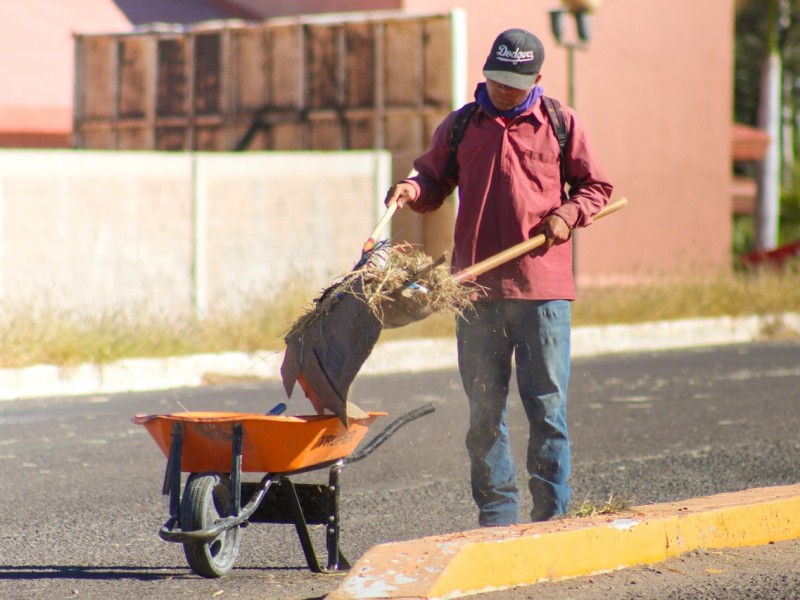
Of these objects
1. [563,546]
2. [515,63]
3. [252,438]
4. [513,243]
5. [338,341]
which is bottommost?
[563,546]

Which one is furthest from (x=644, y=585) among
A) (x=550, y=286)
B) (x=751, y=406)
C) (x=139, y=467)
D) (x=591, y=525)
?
(x=751, y=406)

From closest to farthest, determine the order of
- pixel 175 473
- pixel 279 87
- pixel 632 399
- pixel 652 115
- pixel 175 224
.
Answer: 1. pixel 175 473
2. pixel 632 399
3. pixel 175 224
4. pixel 279 87
5. pixel 652 115

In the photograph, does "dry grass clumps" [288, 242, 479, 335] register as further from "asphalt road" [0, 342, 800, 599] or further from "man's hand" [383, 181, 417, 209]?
"asphalt road" [0, 342, 800, 599]

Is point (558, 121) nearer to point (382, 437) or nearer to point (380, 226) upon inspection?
point (380, 226)

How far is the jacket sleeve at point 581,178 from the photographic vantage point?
5.12 m

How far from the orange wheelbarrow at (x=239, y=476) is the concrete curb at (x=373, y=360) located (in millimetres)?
2530

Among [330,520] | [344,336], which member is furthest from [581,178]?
[330,520]

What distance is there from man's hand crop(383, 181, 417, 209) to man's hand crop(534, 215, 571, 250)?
490 millimetres

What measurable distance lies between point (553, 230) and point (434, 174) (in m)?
0.57

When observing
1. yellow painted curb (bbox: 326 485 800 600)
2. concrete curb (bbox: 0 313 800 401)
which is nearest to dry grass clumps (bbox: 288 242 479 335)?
yellow painted curb (bbox: 326 485 800 600)

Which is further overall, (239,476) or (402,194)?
(402,194)

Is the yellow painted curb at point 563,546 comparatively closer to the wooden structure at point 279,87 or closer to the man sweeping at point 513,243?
the man sweeping at point 513,243

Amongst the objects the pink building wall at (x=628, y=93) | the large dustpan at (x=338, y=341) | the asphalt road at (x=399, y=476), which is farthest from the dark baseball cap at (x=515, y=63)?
the pink building wall at (x=628, y=93)

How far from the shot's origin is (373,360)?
1208 centimetres
